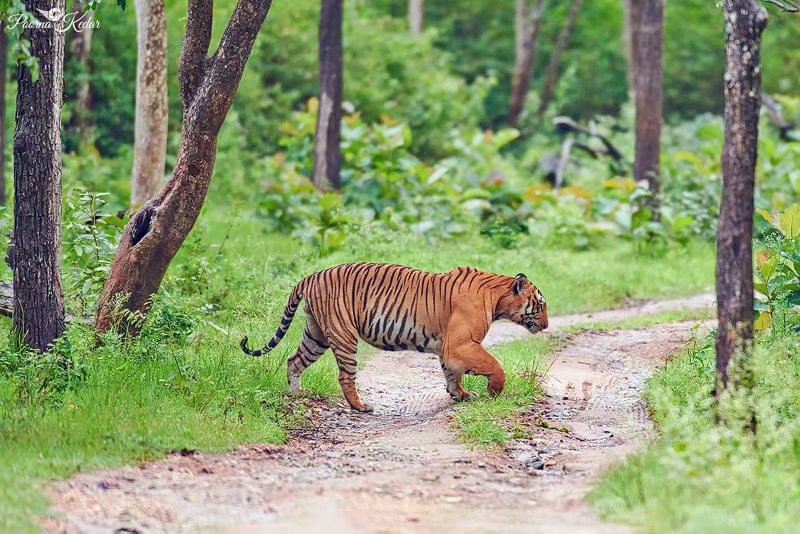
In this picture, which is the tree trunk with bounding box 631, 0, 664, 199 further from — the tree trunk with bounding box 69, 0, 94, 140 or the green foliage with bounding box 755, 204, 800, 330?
the tree trunk with bounding box 69, 0, 94, 140

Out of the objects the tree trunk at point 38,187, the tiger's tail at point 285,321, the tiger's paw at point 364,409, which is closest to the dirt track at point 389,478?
the tiger's paw at point 364,409

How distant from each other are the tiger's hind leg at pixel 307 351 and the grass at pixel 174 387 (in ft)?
0.32

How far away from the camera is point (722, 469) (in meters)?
6.63

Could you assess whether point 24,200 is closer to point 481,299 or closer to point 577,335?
point 481,299

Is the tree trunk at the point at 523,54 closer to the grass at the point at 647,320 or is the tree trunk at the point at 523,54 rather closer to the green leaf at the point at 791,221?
the grass at the point at 647,320

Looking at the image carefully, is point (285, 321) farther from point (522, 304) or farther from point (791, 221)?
point (791, 221)

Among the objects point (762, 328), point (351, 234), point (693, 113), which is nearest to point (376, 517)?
Result: point (762, 328)

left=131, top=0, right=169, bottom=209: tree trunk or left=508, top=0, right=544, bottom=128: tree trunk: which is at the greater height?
left=508, top=0, right=544, bottom=128: tree trunk

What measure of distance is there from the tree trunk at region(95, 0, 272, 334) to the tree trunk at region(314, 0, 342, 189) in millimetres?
7976

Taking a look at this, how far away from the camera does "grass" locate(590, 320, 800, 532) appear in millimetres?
Result: 6230

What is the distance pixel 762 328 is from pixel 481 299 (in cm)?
238

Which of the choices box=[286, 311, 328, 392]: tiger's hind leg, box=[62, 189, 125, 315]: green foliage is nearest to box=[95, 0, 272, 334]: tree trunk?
box=[62, 189, 125, 315]: green foliage

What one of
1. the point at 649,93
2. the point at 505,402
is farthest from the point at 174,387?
the point at 649,93

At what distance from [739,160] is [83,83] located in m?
15.4
